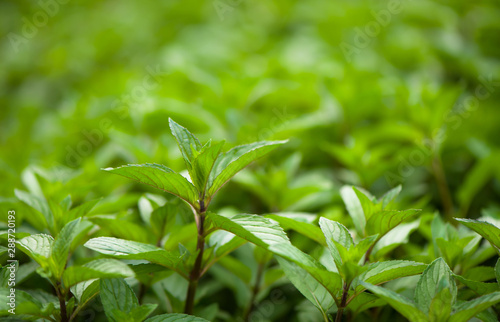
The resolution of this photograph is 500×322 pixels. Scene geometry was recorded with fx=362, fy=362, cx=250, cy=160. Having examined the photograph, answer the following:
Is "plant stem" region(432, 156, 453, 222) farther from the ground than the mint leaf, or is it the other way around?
the mint leaf

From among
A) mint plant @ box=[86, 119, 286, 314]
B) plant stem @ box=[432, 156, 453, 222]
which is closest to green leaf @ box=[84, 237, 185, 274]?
mint plant @ box=[86, 119, 286, 314]

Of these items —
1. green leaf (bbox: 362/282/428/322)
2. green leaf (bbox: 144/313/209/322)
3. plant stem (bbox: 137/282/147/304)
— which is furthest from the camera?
plant stem (bbox: 137/282/147/304)

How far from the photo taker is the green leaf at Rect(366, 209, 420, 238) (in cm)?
92

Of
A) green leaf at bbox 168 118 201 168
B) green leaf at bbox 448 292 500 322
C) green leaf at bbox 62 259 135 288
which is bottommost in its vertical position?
green leaf at bbox 448 292 500 322

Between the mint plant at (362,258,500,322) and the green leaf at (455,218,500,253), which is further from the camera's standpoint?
the green leaf at (455,218,500,253)

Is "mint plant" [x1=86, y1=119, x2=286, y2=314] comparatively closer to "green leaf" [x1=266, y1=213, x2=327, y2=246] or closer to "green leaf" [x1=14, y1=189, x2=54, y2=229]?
"green leaf" [x1=266, y1=213, x2=327, y2=246]

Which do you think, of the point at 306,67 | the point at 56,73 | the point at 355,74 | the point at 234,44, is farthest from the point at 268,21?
the point at 56,73

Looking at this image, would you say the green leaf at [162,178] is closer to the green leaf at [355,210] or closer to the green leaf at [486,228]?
the green leaf at [355,210]

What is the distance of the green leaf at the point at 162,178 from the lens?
868 millimetres

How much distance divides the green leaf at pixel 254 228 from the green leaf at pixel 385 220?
281 millimetres

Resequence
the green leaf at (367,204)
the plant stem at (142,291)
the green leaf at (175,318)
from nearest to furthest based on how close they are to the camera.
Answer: the green leaf at (175,318) → the green leaf at (367,204) → the plant stem at (142,291)

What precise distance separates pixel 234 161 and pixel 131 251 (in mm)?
330

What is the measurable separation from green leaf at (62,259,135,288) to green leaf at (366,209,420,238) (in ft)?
2.09

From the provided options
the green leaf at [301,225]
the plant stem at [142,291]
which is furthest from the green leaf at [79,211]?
the green leaf at [301,225]
